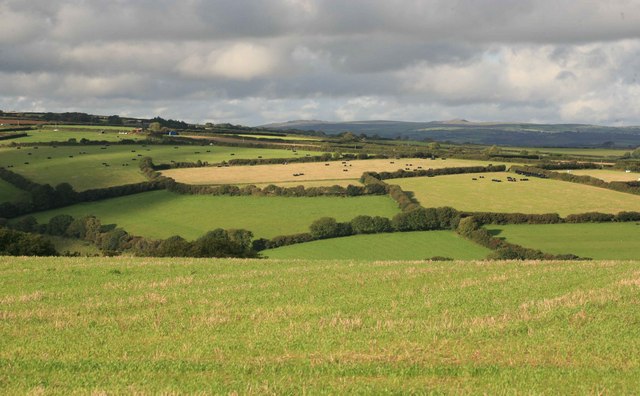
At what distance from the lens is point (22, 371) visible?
14055 mm

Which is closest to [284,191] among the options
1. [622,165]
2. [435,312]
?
[622,165]

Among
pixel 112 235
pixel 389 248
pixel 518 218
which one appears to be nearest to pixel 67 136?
pixel 112 235

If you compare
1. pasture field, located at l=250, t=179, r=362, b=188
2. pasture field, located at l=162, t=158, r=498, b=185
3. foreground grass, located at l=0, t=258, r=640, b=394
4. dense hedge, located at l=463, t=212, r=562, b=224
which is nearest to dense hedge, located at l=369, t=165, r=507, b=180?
pasture field, located at l=162, t=158, r=498, b=185

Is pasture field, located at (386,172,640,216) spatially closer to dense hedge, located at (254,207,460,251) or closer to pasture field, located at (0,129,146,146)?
dense hedge, located at (254,207,460,251)

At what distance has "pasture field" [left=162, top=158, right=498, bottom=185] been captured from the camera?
11819 centimetres

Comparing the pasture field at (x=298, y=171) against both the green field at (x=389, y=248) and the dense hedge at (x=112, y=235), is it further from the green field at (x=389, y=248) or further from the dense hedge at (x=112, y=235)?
the green field at (x=389, y=248)

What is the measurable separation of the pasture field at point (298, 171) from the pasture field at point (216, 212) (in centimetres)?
1113

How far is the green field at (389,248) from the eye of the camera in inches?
2707

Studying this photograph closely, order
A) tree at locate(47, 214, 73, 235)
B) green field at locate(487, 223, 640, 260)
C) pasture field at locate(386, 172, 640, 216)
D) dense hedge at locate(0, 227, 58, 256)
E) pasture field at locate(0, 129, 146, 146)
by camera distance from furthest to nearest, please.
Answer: pasture field at locate(0, 129, 146, 146), pasture field at locate(386, 172, 640, 216), tree at locate(47, 214, 73, 235), green field at locate(487, 223, 640, 260), dense hedge at locate(0, 227, 58, 256)

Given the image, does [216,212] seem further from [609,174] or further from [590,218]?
[609,174]

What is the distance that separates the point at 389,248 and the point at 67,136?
5113 inches

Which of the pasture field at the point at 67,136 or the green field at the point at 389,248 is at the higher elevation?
the pasture field at the point at 67,136

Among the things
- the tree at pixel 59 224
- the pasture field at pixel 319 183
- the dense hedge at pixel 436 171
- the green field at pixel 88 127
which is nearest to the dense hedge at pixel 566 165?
the dense hedge at pixel 436 171

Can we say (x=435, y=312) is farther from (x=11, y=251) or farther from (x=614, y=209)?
(x=614, y=209)
